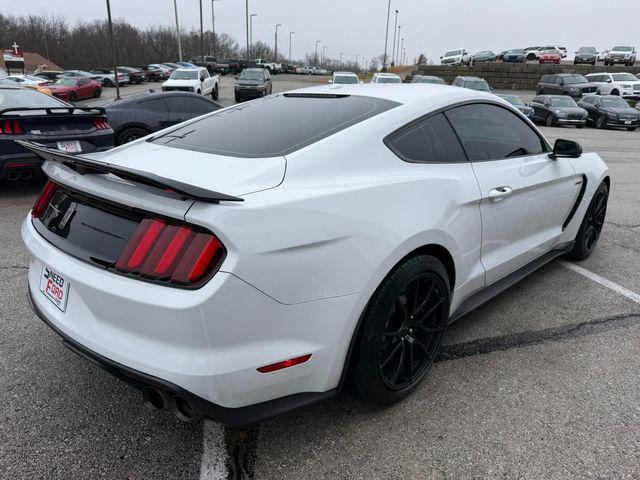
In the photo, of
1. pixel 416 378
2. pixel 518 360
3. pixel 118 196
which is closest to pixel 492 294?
pixel 518 360

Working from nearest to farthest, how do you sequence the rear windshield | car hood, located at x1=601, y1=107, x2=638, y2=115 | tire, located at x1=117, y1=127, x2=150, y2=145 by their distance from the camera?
the rear windshield → tire, located at x1=117, y1=127, x2=150, y2=145 → car hood, located at x1=601, y1=107, x2=638, y2=115

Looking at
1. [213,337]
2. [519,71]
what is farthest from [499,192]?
[519,71]

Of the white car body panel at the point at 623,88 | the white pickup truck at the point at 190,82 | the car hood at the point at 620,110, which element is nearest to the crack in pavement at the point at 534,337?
the car hood at the point at 620,110

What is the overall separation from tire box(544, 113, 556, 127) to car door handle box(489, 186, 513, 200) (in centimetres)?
2051

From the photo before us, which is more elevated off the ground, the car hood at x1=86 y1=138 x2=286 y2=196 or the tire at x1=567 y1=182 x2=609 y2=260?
the car hood at x1=86 y1=138 x2=286 y2=196

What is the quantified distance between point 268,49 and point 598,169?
417 feet

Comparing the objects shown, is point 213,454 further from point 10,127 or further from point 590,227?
point 10,127

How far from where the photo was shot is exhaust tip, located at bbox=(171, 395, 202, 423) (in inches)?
70.6

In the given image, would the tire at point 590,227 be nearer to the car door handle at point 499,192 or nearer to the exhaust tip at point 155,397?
the car door handle at point 499,192

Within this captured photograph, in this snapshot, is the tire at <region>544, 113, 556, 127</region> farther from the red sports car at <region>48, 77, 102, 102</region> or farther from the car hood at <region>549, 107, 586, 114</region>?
the red sports car at <region>48, 77, 102, 102</region>

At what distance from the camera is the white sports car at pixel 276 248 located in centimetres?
171

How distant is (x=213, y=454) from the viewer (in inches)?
83.4

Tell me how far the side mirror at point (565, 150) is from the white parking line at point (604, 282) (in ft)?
4.06

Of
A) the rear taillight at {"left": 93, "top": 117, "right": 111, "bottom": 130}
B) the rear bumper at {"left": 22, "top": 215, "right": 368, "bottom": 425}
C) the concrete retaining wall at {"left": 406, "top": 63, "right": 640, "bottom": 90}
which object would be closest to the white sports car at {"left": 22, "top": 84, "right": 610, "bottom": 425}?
the rear bumper at {"left": 22, "top": 215, "right": 368, "bottom": 425}
